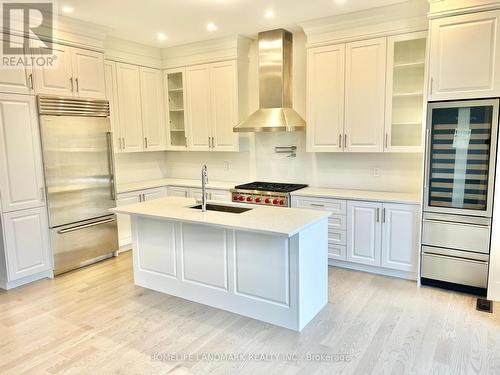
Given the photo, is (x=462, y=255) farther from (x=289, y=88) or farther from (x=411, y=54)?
(x=289, y=88)

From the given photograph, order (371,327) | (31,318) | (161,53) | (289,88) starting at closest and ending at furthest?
(371,327)
(31,318)
(289,88)
(161,53)

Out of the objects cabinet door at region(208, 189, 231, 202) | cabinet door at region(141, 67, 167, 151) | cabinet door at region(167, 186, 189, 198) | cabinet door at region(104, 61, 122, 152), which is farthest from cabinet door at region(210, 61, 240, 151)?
cabinet door at region(104, 61, 122, 152)

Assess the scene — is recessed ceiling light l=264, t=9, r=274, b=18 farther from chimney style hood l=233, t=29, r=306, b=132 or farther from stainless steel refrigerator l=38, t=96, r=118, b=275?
stainless steel refrigerator l=38, t=96, r=118, b=275

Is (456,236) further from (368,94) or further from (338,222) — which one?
(368,94)

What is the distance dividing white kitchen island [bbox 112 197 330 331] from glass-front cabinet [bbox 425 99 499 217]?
1221 millimetres

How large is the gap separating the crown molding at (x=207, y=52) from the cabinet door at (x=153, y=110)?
0.31 metres

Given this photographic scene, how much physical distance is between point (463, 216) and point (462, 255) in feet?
1.23

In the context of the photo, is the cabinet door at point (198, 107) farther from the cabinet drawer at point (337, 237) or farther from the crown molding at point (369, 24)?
the cabinet drawer at point (337, 237)

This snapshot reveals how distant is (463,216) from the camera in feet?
11.1

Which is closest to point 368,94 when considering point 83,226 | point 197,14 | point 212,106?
point 197,14

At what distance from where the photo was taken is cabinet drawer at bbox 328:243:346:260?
4203 mm

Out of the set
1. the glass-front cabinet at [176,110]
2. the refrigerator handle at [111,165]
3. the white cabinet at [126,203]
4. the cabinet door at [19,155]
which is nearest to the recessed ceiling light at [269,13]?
the glass-front cabinet at [176,110]

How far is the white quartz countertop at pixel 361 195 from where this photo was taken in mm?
3807

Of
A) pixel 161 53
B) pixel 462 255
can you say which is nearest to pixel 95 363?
pixel 462 255
